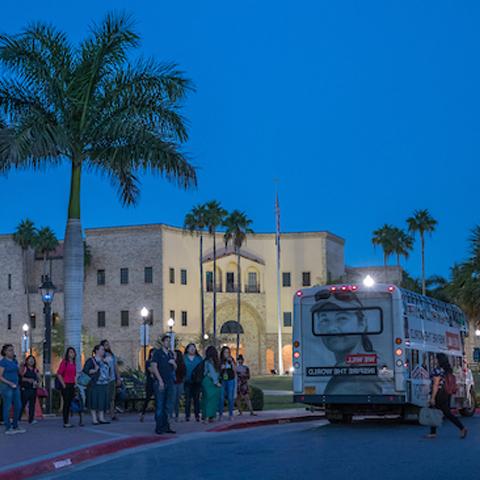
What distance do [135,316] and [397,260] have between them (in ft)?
95.8

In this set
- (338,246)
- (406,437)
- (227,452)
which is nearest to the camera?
(227,452)

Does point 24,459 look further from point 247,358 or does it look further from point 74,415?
point 247,358

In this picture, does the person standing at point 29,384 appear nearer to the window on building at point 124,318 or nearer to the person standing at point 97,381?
the person standing at point 97,381

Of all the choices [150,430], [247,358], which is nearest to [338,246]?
[247,358]

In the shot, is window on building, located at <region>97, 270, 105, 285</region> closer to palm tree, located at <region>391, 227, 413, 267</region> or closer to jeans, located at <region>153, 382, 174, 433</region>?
palm tree, located at <region>391, 227, 413, 267</region>

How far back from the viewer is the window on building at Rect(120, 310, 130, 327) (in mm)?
79188

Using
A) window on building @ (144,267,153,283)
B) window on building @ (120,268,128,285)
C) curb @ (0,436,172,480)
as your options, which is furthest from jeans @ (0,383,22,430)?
window on building @ (120,268,128,285)

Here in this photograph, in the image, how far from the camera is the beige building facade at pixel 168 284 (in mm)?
78875

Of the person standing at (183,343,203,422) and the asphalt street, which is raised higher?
the person standing at (183,343,203,422)

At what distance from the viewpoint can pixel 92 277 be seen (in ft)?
265

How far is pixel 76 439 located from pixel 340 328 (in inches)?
241

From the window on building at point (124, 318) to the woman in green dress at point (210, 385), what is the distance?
195ft

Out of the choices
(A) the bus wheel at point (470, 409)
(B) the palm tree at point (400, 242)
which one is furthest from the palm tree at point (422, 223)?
(A) the bus wheel at point (470, 409)

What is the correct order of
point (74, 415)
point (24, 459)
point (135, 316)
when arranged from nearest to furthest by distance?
1. point (24, 459)
2. point (74, 415)
3. point (135, 316)
